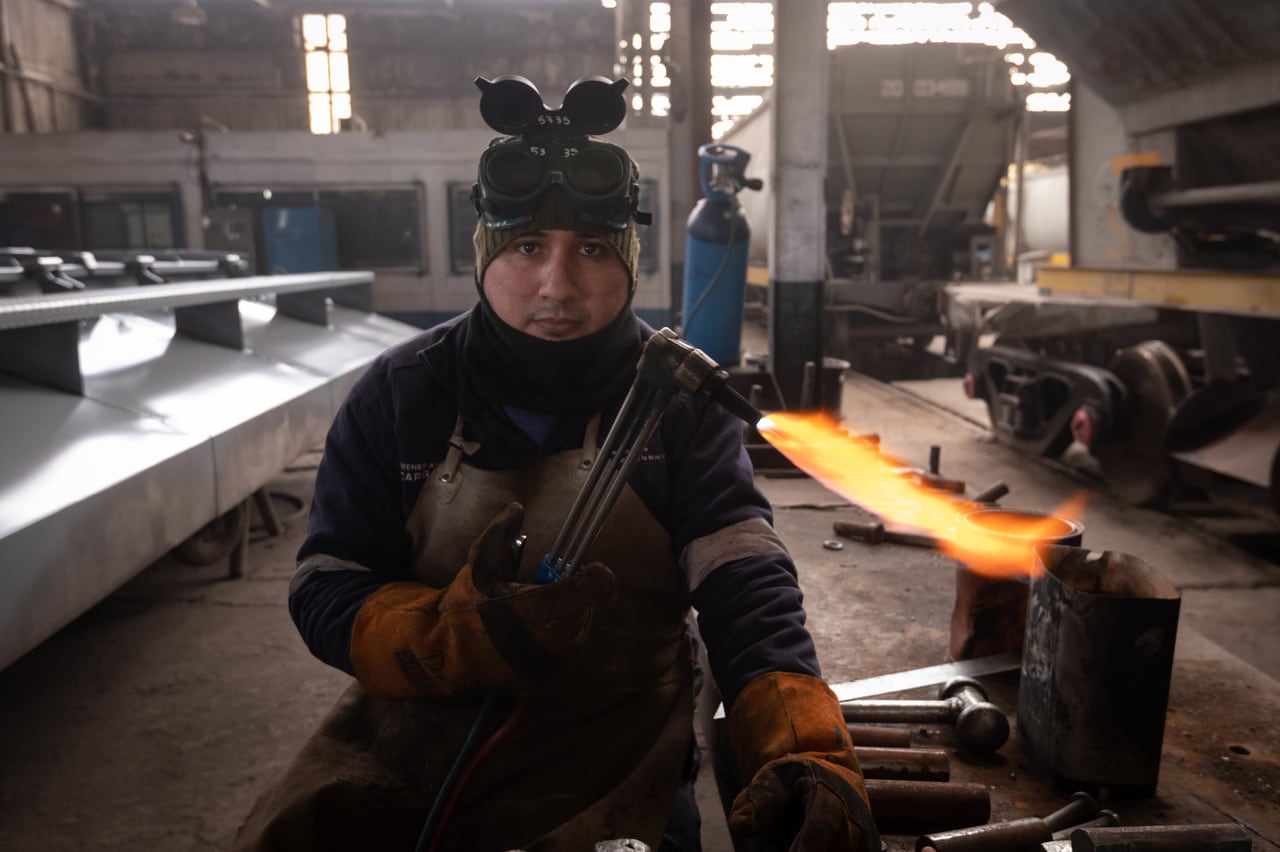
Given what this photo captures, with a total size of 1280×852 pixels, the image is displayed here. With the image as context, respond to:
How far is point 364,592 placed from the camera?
4.96ft

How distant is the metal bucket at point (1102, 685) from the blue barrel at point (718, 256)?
4.80 meters

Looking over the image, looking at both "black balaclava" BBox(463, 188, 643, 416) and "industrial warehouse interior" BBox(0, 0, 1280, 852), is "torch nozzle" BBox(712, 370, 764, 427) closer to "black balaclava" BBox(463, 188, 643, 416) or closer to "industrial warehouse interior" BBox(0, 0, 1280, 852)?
"industrial warehouse interior" BBox(0, 0, 1280, 852)

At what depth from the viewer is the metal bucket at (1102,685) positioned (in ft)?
4.80

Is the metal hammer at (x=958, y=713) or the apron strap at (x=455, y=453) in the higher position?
the apron strap at (x=455, y=453)

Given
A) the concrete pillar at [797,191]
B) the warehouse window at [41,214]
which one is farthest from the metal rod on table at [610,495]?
the warehouse window at [41,214]

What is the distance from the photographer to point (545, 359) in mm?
1595

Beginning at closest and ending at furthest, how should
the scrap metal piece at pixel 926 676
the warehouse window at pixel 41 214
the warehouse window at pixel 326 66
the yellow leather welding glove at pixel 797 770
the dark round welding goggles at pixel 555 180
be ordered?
the yellow leather welding glove at pixel 797 770 < the dark round welding goggles at pixel 555 180 < the scrap metal piece at pixel 926 676 < the warehouse window at pixel 41 214 < the warehouse window at pixel 326 66

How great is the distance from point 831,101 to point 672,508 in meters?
8.93

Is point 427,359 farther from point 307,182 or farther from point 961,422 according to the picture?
point 307,182

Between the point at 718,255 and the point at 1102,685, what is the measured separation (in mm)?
5077

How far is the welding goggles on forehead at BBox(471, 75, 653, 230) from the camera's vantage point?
155cm

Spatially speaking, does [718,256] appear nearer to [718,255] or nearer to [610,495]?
[718,255]

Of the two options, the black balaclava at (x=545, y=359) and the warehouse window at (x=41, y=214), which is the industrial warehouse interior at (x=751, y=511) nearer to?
the black balaclava at (x=545, y=359)

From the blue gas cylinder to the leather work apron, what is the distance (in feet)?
15.5
